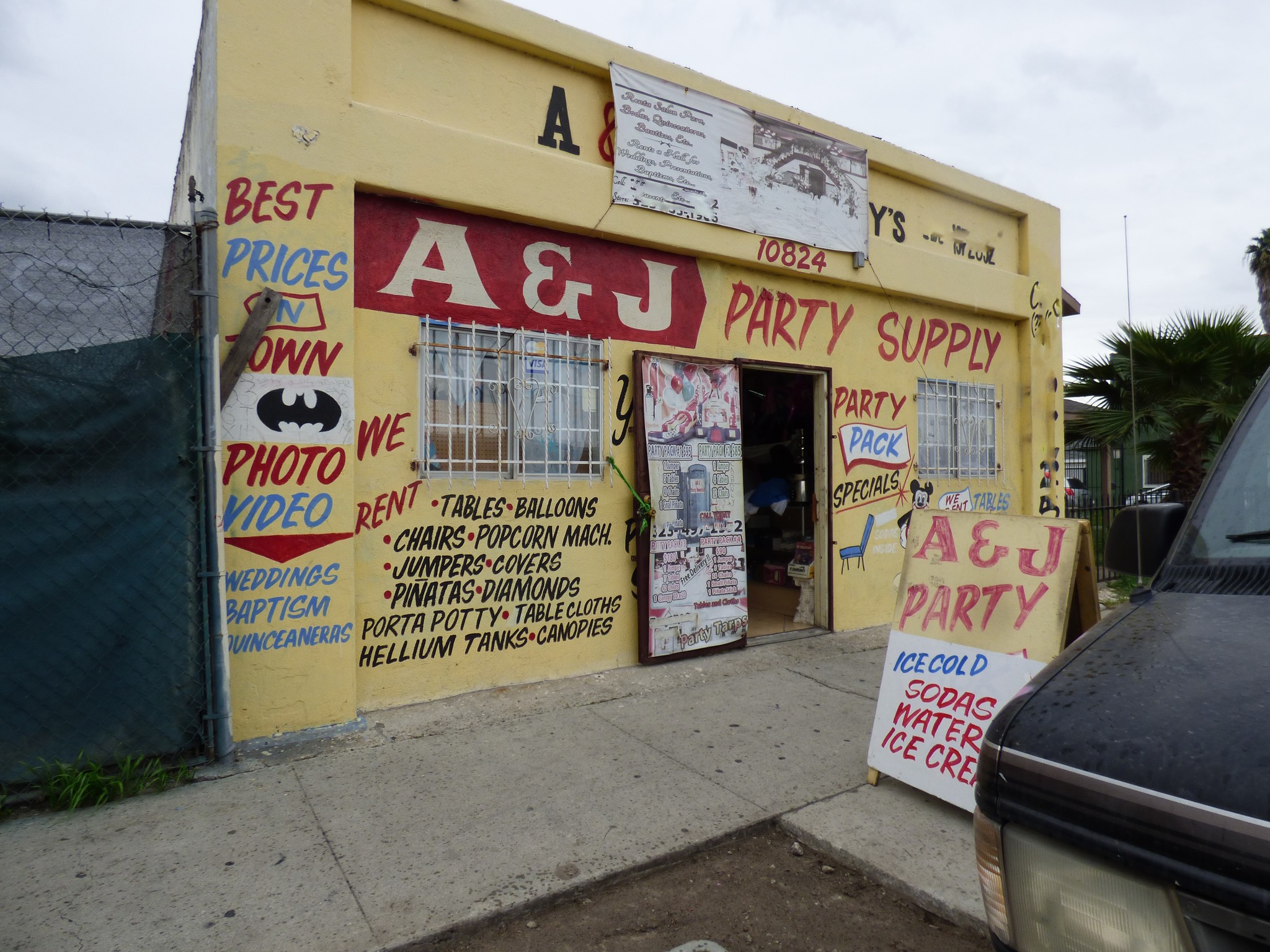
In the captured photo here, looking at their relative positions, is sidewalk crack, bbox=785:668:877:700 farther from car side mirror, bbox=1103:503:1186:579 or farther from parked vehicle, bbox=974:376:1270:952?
parked vehicle, bbox=974:376:1270:952

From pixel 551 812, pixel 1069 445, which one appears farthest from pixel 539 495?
pixel 1069 445

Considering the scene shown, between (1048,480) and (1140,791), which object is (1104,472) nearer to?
(1048,480)

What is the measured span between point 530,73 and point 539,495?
2973 mm

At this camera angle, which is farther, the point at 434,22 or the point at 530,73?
the point at 530,73

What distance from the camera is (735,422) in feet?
20.0

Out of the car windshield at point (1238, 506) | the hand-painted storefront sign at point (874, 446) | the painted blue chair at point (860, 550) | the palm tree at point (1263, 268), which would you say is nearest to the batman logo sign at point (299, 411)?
the car windshield at point (1238, 506)

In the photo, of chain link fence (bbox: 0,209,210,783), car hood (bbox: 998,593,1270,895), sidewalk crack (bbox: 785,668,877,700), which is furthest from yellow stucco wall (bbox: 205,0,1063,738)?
car hood (bbox: 998,593,1270,895)

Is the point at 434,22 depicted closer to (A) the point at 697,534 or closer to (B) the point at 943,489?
(A) the point at 697,534

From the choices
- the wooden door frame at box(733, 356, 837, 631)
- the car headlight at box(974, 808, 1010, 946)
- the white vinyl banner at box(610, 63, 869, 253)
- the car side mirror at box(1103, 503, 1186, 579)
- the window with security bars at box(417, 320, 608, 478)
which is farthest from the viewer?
the wooden door frame at box(733, 356, 837, 631)

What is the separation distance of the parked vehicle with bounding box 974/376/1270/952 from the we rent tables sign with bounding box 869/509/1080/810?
4.65ft

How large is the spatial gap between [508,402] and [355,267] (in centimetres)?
127

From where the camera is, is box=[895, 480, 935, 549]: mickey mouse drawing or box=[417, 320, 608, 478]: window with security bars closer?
box=[417, 320, 608, 478]: window with security bars

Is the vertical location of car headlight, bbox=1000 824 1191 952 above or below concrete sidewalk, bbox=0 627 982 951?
above

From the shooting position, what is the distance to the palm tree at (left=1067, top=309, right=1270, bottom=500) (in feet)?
27.2
